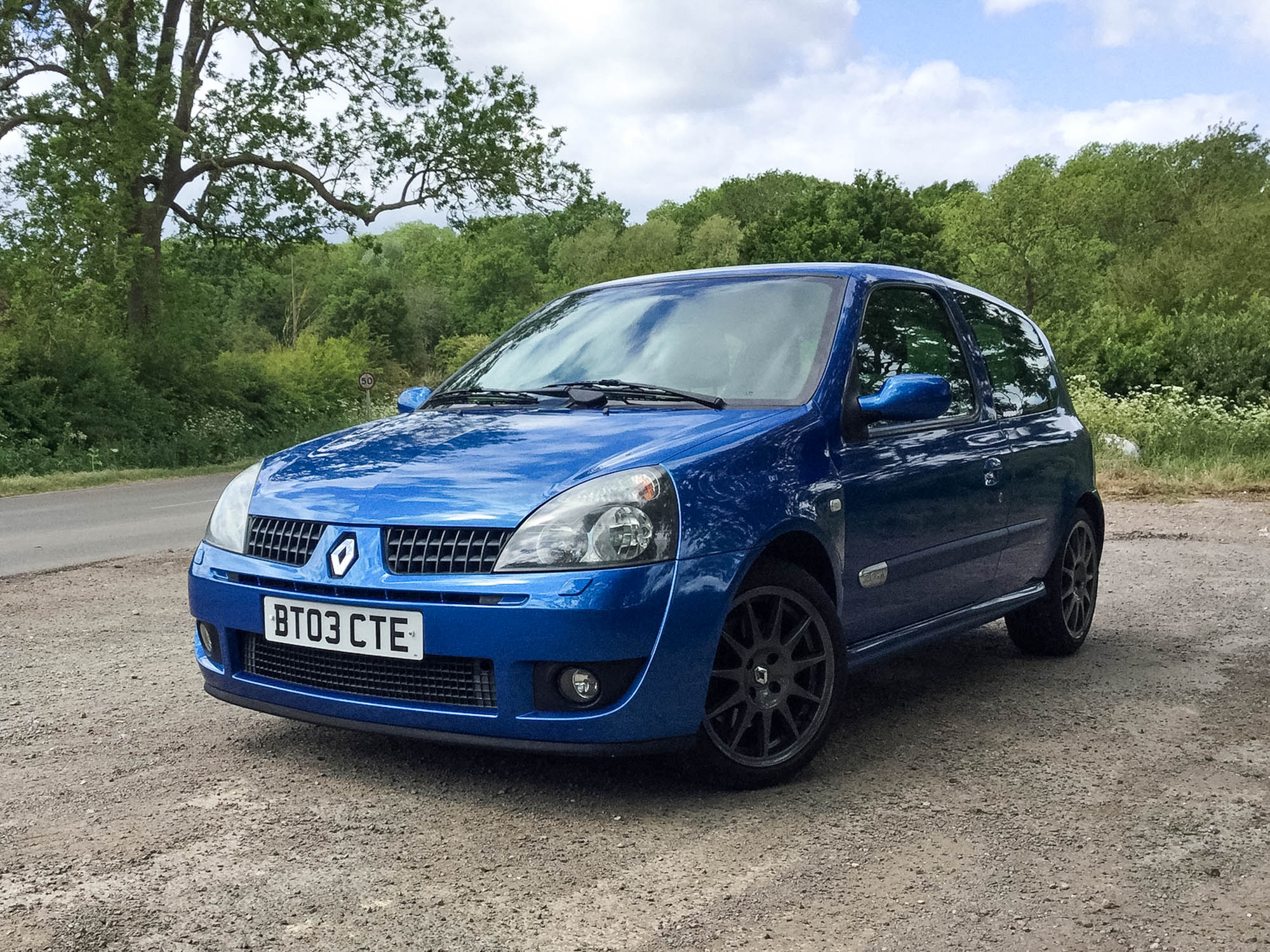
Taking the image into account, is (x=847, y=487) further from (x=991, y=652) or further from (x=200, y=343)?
(x=200, y=343)

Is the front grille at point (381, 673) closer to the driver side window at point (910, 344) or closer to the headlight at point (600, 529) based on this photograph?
the headlight at point (600, 529)

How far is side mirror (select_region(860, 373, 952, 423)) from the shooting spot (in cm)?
447

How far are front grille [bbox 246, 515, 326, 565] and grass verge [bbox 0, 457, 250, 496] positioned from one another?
1724 centimetres

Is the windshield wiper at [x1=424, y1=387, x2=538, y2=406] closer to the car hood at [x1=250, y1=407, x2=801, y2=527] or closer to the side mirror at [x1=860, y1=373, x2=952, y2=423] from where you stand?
the car hood at [x1=250, y1=407, x2=801, y2=527]

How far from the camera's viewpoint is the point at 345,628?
3803 millimetres

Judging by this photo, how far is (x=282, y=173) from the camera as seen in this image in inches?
1216

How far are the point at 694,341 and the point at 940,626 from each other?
1.45 m

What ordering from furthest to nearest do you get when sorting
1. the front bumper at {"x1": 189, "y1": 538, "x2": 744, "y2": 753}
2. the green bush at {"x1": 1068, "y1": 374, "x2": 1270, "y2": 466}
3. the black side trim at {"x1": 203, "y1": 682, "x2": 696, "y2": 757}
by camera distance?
the green bush at {"x1": 1068, "y1": 374, "x2": 1270, "y2": 466} < the black side trim at {"x1": 203, "y1": 682, "x2": 696, "y2": 757} < the front bumper at {"x1": 189, "y1": 538, "x2": 744, "y2": 753}

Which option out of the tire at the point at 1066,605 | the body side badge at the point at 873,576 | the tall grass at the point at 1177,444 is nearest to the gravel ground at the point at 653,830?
the tire at the point at 1066,605

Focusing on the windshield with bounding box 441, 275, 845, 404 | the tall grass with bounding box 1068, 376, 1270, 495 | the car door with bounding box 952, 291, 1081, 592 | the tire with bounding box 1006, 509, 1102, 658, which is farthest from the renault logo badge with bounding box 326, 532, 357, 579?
the tall grass with bounding box 1068, 376, 1270, 495

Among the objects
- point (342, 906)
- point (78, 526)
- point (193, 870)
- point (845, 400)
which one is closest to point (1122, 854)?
point (845, 400)

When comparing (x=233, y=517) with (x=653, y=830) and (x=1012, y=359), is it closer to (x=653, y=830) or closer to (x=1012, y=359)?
(x=653, y=830)

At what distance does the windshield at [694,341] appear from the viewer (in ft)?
14.9

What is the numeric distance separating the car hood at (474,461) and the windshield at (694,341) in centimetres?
27
